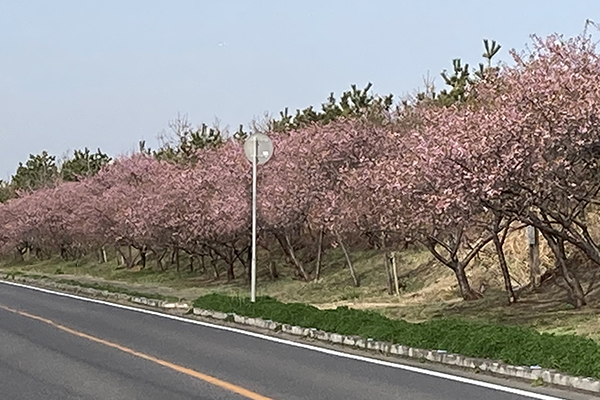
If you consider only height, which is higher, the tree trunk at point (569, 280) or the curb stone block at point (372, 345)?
the tree trunk at point (569, 280)

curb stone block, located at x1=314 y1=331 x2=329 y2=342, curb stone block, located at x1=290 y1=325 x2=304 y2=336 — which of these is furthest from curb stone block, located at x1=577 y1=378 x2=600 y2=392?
curb stone block, located at x1=290 y1=325 x2=304 y2=336

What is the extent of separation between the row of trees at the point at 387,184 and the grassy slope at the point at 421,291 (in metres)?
0.82

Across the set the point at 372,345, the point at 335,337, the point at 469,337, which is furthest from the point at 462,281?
the point at 469,337

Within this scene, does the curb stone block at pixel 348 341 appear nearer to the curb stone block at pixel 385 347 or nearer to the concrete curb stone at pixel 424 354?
the concrete curb stone at pixel 424 354

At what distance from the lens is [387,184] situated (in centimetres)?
1750

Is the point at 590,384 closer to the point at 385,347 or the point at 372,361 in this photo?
the point at 372,361

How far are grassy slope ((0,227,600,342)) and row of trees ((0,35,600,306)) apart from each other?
0.82 metres

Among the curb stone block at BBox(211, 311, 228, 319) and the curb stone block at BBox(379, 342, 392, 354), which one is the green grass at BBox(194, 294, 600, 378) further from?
the curb stone block at BBox(211, 311, 228, 319)

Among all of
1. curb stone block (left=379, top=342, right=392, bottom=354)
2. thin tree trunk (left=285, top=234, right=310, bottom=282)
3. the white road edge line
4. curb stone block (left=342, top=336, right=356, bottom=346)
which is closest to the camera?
the white road edge line

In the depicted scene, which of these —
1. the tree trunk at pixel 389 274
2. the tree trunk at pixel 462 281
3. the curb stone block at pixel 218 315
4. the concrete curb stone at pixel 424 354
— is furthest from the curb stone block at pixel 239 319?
the tree trunk at pixel 389 274

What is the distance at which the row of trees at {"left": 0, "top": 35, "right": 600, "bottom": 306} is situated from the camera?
14.3 m

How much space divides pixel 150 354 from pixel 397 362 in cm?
376

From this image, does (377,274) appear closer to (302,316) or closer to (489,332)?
(302,316)

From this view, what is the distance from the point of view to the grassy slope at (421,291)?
59.3 feet
